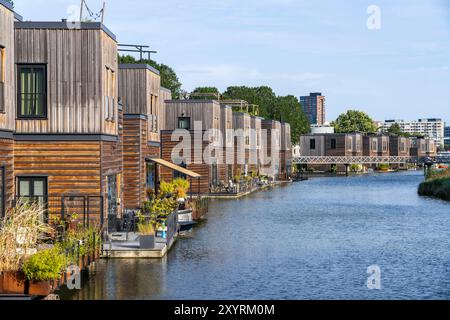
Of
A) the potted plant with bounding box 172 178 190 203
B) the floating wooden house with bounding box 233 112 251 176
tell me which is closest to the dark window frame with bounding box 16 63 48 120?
the potted plant with bounding box 172 178 190 203

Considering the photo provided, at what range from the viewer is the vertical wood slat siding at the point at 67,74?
111ft

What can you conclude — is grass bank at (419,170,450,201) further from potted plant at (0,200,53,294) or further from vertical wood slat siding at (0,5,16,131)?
potted plant at (0,200,53,294)

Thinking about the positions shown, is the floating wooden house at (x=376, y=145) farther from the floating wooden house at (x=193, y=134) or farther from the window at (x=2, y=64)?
the window at (x=2, y=64)

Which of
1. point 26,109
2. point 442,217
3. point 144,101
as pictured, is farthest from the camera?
point 442,217

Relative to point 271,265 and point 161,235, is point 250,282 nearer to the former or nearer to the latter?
point 271,265

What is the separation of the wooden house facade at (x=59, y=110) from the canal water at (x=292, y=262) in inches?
198

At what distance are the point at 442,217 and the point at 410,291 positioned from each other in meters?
30.9

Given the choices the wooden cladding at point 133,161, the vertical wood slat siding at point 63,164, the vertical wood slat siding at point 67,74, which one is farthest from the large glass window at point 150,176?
the vertical wood slat siding at point 67,74

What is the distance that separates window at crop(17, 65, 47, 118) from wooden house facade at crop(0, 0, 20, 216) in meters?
3.76

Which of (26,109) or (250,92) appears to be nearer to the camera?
(26,109)

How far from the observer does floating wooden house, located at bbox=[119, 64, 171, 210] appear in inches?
1850

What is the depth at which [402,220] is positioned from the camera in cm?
5284

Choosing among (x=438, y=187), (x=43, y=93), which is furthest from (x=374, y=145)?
(x=43, y=93)
